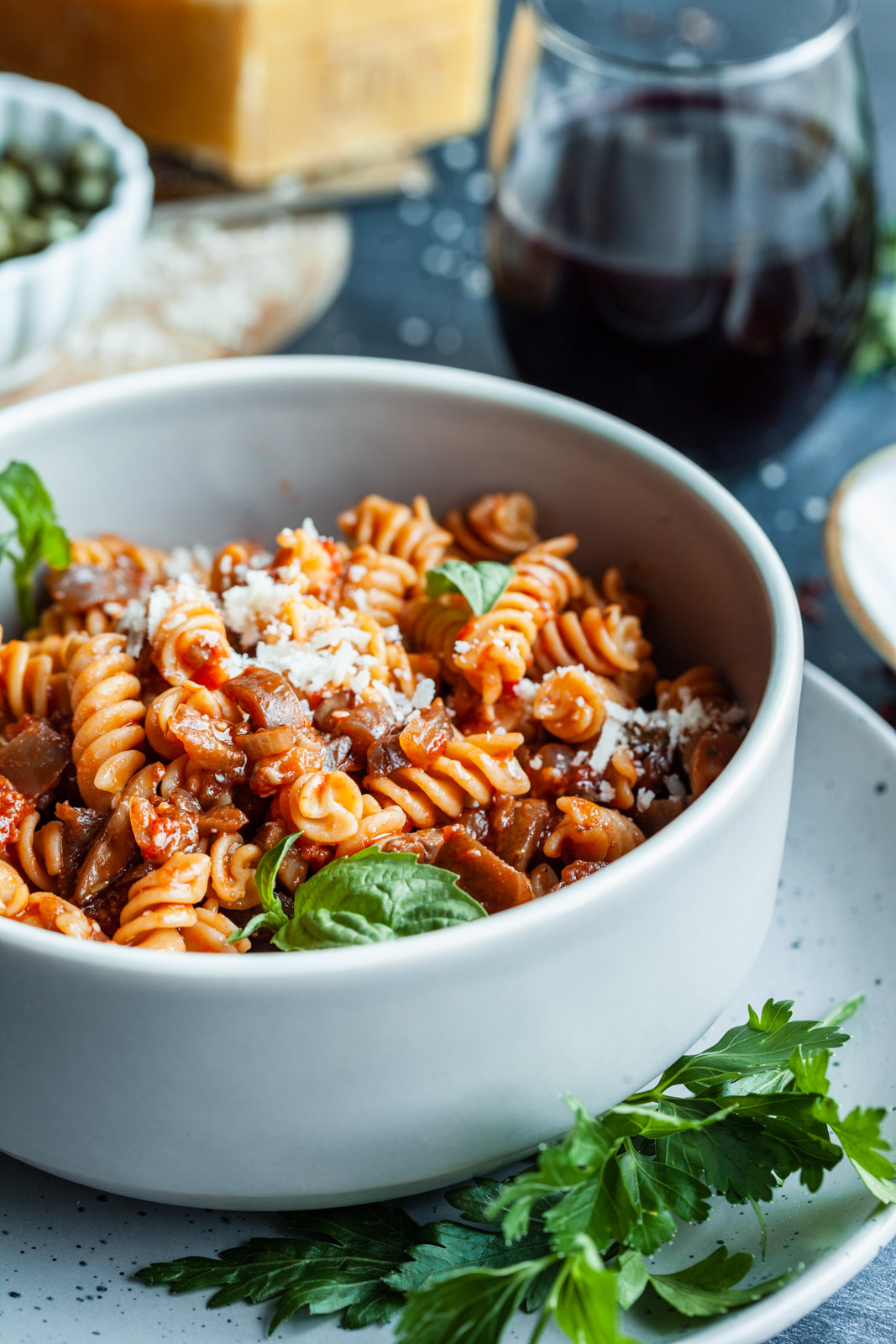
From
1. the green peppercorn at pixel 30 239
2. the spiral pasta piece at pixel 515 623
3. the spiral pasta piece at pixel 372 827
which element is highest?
the spiral pasta piece at pixel 515 623

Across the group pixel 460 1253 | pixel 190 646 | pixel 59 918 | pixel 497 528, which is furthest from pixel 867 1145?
pixel 497 528

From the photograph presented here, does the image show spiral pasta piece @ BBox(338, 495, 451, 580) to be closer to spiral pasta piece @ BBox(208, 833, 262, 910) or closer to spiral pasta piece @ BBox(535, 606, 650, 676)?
spiral pasta piece @ BBox(535, 606, 650, 676)

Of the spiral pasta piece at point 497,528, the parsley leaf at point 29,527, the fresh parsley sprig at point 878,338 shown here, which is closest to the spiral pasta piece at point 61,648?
the parsley leaf at point 29,527

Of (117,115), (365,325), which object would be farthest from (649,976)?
(117,115)

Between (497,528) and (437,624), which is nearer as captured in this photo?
(437,624)

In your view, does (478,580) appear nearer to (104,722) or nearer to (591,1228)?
(104,722)

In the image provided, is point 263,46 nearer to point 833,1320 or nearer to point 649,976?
point 649,976

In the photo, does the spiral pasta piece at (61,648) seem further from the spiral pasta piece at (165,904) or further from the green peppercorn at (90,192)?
the green peppercorn at (90,192)

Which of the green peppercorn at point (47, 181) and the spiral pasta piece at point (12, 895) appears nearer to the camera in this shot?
the spiral pasta piece at point (12, 895)
